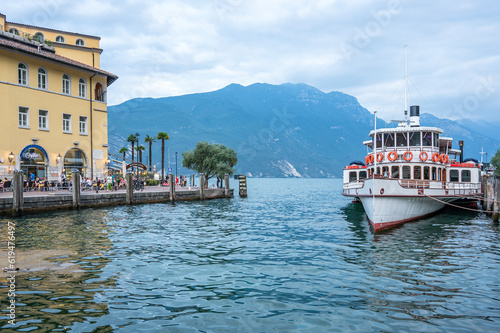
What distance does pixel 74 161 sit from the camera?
138 feet

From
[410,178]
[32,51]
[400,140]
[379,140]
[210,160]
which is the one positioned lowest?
[410,178]

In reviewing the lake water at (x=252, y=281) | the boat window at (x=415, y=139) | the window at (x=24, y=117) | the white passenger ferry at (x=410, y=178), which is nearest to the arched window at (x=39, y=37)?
the window at (x=24, y=117)

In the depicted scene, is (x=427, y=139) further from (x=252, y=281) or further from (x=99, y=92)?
(x=99, y=92)

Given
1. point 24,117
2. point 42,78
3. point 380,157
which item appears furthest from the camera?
point 42,78

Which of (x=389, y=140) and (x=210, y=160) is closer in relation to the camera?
(x=389, y=140)

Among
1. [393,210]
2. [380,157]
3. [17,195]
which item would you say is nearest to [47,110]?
[17,195]

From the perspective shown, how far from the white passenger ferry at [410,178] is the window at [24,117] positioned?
3051cm

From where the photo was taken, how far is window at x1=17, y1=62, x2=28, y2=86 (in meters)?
36.7

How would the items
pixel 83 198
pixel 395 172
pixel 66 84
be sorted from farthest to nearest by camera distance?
pixel 66 84, pixel 83 198, pixel 395 172

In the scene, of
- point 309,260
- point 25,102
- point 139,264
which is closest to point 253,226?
point 309,260

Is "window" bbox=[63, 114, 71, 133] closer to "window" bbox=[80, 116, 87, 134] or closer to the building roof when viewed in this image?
"window" bbox=[80, 116, 87, 134]

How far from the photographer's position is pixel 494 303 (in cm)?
930

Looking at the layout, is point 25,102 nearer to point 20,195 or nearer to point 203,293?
point 20,195

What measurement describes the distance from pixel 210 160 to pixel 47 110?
2791 cm
